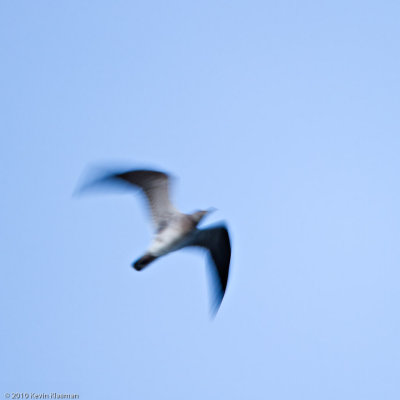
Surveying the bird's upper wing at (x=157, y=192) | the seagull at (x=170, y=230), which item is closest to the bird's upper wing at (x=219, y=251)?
the seagull at (x=170, y=230)

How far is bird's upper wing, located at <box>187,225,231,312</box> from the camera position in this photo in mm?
15047

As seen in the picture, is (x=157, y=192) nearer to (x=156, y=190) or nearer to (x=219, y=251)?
(x=156, y=190)

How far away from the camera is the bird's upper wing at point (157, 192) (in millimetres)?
13852

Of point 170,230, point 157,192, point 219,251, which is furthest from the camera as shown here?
point 219,251

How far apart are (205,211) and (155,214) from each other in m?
1.12

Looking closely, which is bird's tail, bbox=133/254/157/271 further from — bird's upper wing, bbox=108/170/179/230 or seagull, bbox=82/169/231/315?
bird's upper wing, bbox=108/170/179/230

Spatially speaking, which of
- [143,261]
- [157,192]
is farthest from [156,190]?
[143,261]

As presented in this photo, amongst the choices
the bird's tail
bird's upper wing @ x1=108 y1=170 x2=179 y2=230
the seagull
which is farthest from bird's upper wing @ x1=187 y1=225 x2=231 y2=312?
the bird's tail

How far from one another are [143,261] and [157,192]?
5.64ft

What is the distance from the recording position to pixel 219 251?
1540cm

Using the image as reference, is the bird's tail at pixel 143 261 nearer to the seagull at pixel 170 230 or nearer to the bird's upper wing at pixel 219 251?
the seagull at pixel 170 230

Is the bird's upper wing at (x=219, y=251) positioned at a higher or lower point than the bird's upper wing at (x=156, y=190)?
lower

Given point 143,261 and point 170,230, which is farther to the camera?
point 170,230

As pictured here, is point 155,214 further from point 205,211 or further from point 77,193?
point 77,193
